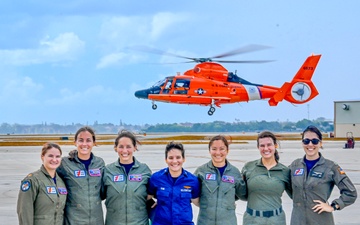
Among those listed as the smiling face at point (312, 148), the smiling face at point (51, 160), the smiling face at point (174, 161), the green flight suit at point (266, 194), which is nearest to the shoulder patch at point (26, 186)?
the smiling face at point (51, 160)

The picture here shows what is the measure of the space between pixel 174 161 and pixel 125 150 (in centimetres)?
59

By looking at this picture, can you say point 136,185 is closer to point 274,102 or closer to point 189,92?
point 189,92

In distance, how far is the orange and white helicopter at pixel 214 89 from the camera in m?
41.8

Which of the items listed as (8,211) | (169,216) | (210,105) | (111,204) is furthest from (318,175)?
(210,105)

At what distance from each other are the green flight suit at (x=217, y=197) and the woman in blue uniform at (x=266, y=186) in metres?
0.17

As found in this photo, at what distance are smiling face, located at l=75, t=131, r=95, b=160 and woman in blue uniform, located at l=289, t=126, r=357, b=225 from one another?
2278mm

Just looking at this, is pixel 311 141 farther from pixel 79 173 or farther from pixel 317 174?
pixel 79 173

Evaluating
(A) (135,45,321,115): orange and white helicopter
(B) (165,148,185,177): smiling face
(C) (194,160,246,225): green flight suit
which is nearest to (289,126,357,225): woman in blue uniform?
(C) (194,160,246,225): green flight suit

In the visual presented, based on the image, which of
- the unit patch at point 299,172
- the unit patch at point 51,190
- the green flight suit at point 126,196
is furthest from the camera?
the unit patch at point 299,172

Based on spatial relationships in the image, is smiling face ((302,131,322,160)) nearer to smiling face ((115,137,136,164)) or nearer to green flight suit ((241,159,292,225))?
green flight suit ((241,159,292,225))

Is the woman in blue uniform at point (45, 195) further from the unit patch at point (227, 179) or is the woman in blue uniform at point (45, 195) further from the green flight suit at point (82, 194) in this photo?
the unit patch at point (227, 179)

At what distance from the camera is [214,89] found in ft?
141

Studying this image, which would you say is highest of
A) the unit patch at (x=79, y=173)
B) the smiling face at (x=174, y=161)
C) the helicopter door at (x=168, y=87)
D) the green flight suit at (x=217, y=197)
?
the helicopter door at (x=168, y=87)

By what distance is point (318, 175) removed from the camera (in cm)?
572
